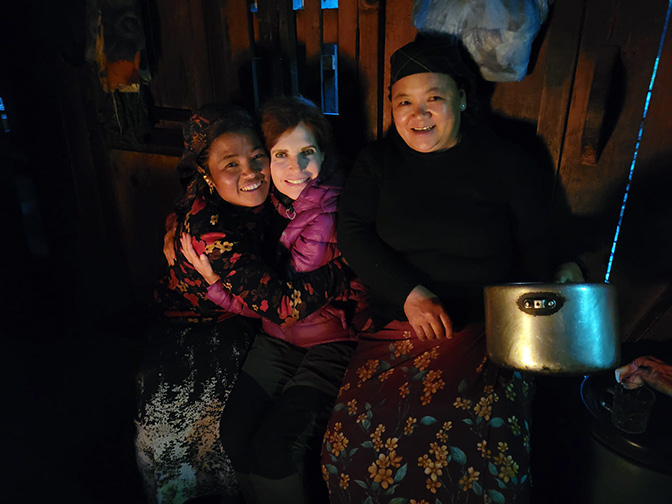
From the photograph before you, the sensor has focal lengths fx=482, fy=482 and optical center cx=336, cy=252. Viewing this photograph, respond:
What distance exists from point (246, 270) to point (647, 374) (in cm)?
172

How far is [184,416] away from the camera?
2404mm

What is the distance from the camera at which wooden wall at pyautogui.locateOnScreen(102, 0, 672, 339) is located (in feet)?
6.75

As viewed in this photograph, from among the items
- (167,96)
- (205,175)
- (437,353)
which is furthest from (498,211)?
(167,96)

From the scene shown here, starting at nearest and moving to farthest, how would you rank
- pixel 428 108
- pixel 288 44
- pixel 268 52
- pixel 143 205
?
pixel 428 108 → pixel 288 44 → pixel 268 52 → pixel 143 205

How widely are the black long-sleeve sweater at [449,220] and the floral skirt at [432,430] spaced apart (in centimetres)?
26

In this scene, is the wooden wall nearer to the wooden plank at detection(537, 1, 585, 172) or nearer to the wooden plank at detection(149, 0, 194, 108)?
the wooden plank at detection(537, 1, 585, 172)

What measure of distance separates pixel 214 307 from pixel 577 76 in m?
2.14

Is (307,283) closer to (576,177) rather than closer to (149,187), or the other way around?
(576,177)

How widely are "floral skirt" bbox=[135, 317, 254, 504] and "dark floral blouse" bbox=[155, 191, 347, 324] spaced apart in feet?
1.20

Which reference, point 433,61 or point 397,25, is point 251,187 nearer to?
point 433,61

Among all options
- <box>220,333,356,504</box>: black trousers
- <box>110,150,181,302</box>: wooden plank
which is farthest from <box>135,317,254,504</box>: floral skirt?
<box>110,150,181,302</box>: wooden plank

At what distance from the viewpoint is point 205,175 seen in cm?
244

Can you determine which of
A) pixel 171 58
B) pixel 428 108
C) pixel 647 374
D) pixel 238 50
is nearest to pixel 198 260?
pixel 428 108

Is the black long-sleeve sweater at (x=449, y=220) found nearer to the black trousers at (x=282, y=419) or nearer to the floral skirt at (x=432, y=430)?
the floral skirt at (x=432, y=430)
